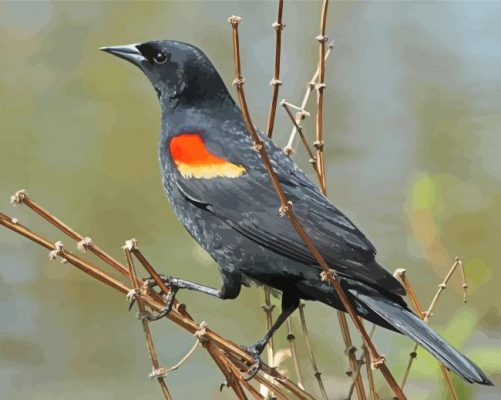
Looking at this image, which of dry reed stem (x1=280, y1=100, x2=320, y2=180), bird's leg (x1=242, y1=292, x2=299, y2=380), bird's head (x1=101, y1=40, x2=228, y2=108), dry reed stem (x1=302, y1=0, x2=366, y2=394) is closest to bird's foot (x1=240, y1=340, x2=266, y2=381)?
bird's leg (x1=242, y1=292, x2=299, y2=380)

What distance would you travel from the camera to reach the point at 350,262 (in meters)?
0.96

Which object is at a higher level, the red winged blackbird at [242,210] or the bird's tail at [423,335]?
the red winged blackbird at [242,210]

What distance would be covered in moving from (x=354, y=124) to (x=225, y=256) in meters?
1.14

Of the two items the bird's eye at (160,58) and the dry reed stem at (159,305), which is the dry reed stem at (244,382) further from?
the bird's eye at (160,58)

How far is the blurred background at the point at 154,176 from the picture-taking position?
6.41ft

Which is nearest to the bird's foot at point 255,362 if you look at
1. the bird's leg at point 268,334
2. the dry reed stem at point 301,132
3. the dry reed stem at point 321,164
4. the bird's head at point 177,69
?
the bird's leg at point 268,334

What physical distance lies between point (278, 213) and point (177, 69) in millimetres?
248

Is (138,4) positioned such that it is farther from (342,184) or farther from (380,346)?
(380,346)

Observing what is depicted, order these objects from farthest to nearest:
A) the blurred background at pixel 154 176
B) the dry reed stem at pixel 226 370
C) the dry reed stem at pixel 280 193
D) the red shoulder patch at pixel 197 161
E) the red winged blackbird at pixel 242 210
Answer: the blurred background at pixel 154 176 → the red shoulder patch at pixel 197 161 → the red winged blackbird at pixel 242 210 → the dry reed stem at pixel 226 370 → the dry reed stem at pixel 280 193

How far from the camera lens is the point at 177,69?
1.11 m

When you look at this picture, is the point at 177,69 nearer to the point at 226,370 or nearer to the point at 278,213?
the point at 278,213

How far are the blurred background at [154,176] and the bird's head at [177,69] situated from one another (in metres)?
0.78

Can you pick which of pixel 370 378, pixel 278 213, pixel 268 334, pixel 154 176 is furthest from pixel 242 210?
pixel 154 176

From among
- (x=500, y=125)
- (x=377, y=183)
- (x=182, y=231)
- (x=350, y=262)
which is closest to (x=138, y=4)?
(x=182, y=231)
